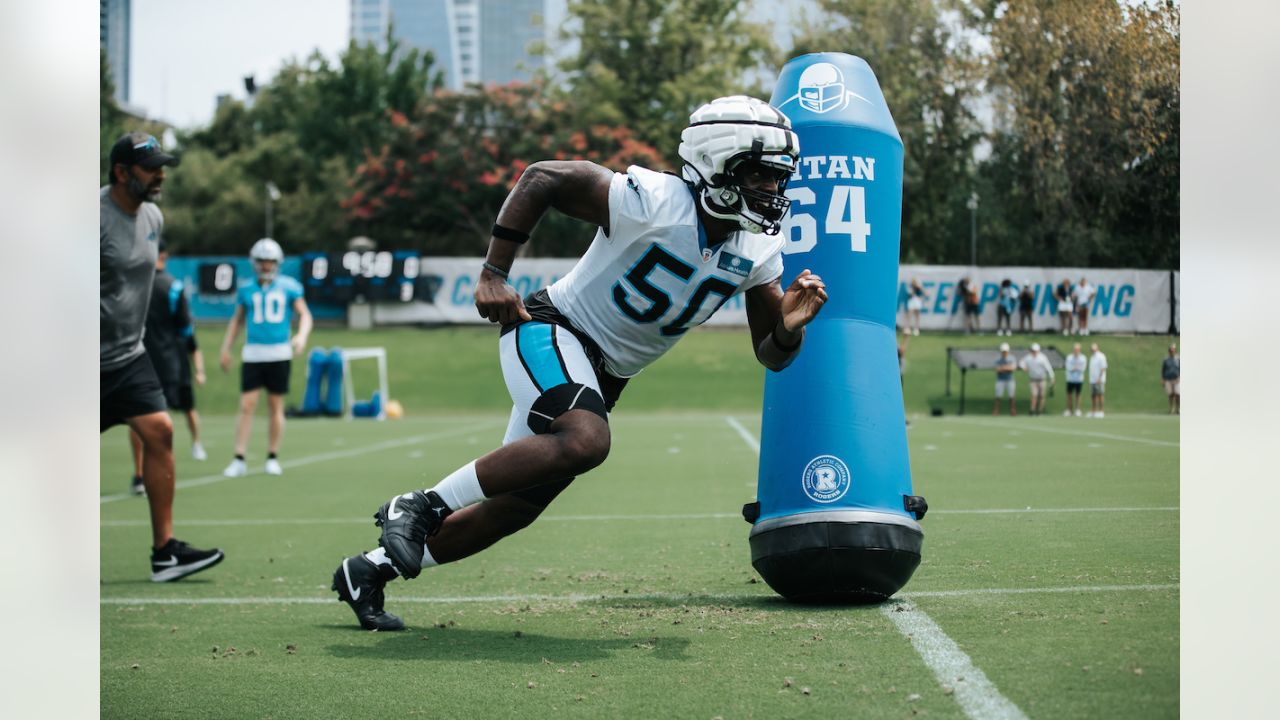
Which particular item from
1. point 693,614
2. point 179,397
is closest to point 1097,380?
point 693,614

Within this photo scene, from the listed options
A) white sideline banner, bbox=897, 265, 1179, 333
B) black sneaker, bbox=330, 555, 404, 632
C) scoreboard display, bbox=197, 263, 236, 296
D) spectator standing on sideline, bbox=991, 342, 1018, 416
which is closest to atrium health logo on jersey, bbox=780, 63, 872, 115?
white sideline banner, bbox=897, 265, 1179, 333

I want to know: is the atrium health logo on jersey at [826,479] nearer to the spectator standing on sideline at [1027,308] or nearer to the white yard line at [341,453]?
the spectator standing on sideline at [1027,308]

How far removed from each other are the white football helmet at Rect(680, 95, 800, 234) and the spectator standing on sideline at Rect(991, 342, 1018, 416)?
7.80ft

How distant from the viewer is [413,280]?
25469mm

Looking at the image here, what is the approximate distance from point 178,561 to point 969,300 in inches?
141

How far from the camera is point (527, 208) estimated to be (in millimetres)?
3455

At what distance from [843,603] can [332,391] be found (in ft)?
59.2

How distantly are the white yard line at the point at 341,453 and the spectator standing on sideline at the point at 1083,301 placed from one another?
17.2 ft

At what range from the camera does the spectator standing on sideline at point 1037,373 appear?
16.9ft

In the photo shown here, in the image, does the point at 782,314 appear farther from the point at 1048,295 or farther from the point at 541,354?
the point at 1048,295

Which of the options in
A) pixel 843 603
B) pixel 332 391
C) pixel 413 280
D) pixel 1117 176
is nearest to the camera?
pixel 843 603
